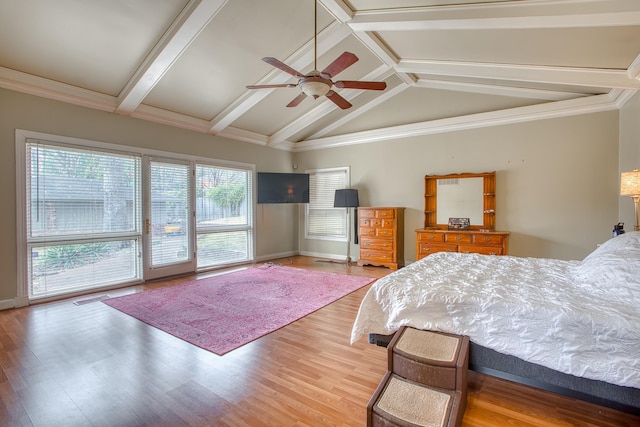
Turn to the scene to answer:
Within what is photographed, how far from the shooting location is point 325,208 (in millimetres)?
7160

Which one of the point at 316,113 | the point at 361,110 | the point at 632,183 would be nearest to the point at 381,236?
the point at 361,110

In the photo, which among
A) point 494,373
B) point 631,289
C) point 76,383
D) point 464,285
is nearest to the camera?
point 631,289

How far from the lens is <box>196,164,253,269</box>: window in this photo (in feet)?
18.8

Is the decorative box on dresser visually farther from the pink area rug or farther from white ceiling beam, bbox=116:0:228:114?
white ceiling beam, bbox=116:0:228:114

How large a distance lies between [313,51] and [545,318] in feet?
13.3

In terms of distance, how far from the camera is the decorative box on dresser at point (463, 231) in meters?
4.81

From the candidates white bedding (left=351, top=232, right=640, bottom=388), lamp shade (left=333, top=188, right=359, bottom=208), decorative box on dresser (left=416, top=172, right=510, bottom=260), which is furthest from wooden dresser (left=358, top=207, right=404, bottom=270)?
white bedding (left=351, top=232, right=640, bottom=388)

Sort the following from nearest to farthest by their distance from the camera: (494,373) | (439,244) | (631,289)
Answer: (631,289) < (494,373) < (439,244)

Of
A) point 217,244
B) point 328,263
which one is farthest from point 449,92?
point 217,244

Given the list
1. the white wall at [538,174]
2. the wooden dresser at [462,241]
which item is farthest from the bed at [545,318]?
the white wall at [538,174]

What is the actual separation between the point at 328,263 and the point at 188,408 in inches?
189

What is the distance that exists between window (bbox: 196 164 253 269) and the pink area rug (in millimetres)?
872

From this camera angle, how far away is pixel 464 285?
2.26 meters

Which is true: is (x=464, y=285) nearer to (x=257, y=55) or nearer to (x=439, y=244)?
(x=439, y=244)
